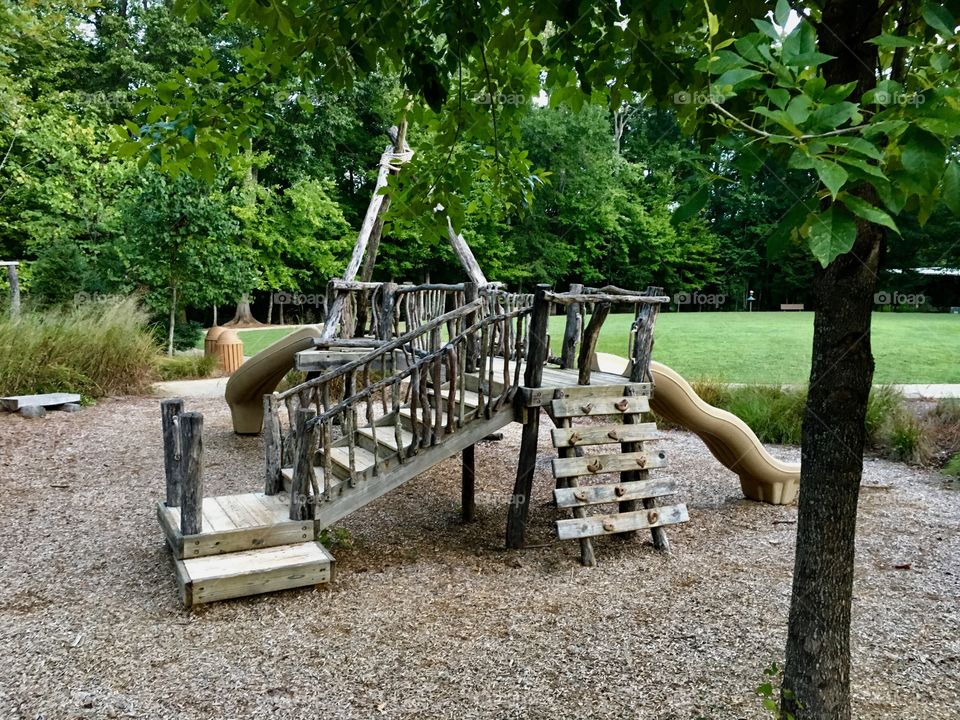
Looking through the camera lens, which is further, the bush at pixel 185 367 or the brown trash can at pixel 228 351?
the brown trash can at pixel 228 351

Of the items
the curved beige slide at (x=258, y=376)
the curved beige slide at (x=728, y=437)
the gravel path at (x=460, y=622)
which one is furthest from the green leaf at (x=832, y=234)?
the curved beige slide at (x=258, y=376)

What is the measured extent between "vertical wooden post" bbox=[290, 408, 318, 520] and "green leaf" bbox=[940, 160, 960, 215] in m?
3.97

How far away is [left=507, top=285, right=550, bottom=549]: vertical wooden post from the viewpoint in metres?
5.23

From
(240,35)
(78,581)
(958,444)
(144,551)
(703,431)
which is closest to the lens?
(78,581)

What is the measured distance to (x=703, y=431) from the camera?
654cm

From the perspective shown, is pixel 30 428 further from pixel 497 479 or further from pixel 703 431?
pixel 703 431

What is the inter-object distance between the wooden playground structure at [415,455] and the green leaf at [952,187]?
12.4 ft

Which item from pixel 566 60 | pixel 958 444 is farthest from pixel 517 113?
pixel 958 444

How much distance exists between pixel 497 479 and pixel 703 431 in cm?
226

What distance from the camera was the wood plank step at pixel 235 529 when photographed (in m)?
4.48

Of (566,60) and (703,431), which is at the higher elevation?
(566,60)

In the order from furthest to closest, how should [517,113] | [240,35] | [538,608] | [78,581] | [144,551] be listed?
[240,35] < [144,551] < [78,581] < [538,608] < [517,113]

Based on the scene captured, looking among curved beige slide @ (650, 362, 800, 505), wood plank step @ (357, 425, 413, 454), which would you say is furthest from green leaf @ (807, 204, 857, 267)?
curved beige slide @ (650, 362, 800, 505)

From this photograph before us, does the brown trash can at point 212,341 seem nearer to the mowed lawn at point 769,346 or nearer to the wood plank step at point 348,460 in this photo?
the mowed lawn at point 769,346
